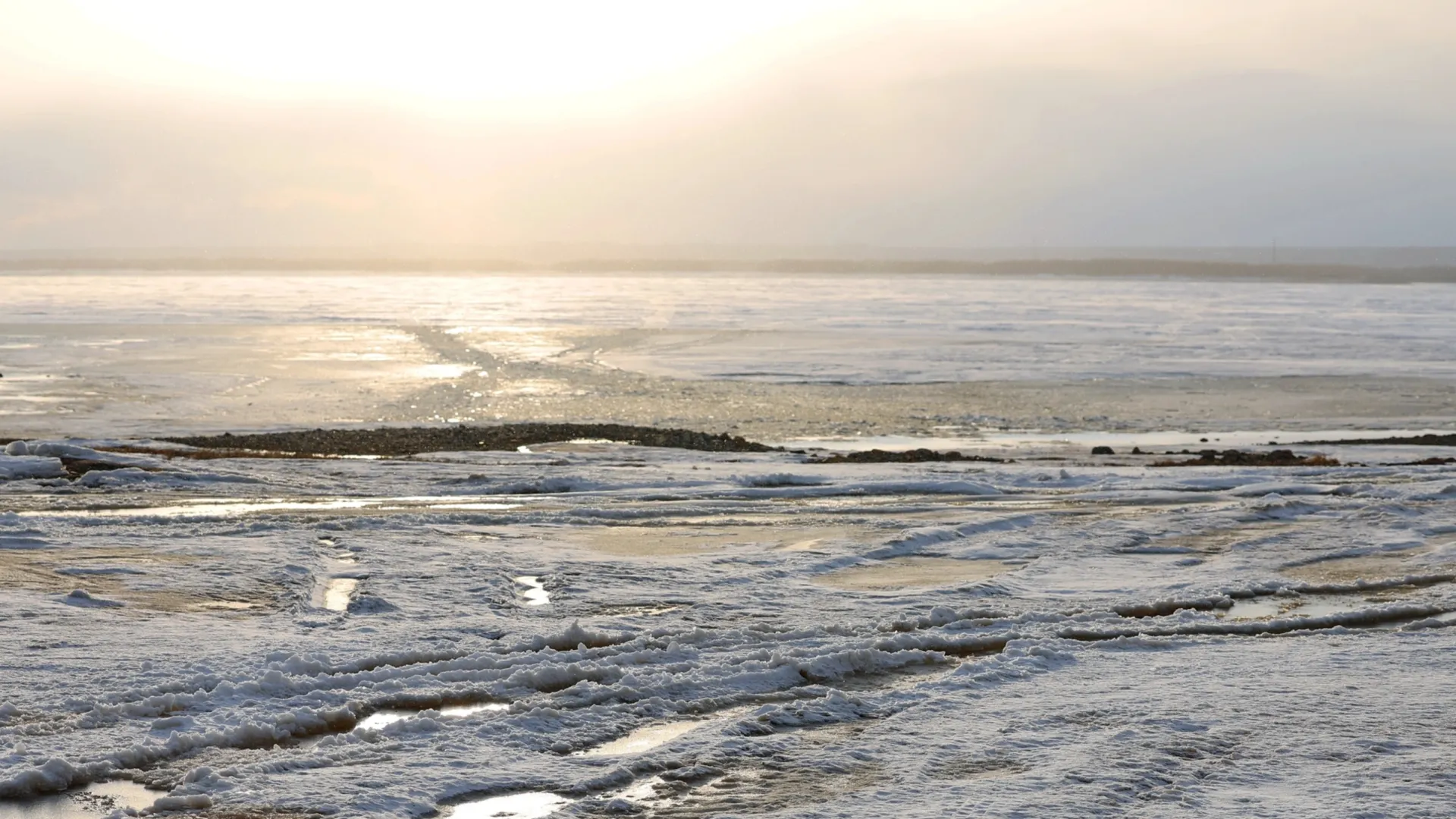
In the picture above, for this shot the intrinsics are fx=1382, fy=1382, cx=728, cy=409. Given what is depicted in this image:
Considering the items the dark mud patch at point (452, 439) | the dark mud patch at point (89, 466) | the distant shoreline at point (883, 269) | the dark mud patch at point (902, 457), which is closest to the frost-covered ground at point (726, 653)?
the dark mud patch at point (89, 466)

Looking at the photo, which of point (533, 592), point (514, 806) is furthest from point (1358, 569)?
→ point (514, 806)

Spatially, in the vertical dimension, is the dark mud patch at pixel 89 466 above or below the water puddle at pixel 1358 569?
below

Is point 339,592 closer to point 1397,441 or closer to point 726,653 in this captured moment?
point 726,653

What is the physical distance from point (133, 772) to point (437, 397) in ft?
69.8

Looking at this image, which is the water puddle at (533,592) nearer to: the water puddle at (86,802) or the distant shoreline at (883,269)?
the water puddle at (86,802)

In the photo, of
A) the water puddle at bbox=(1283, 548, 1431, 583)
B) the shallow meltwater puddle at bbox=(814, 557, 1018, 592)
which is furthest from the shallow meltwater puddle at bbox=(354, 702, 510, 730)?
the water puddle at bbox=(1283, 548, 1431, 583)

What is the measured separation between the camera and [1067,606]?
10.1 metres

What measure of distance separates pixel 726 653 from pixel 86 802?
3.79 metres

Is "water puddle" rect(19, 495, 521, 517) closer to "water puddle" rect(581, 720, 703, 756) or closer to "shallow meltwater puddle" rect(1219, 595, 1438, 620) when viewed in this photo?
"water puddle" rect(581, 720, 703, 756)

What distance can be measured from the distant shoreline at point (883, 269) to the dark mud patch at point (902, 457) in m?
111

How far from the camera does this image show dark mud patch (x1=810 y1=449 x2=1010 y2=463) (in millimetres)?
18688

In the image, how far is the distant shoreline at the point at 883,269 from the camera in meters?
137

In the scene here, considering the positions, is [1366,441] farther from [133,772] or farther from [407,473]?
[133,772]

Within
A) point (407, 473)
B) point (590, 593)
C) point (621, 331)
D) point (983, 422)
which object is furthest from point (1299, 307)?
point (590, 593)
